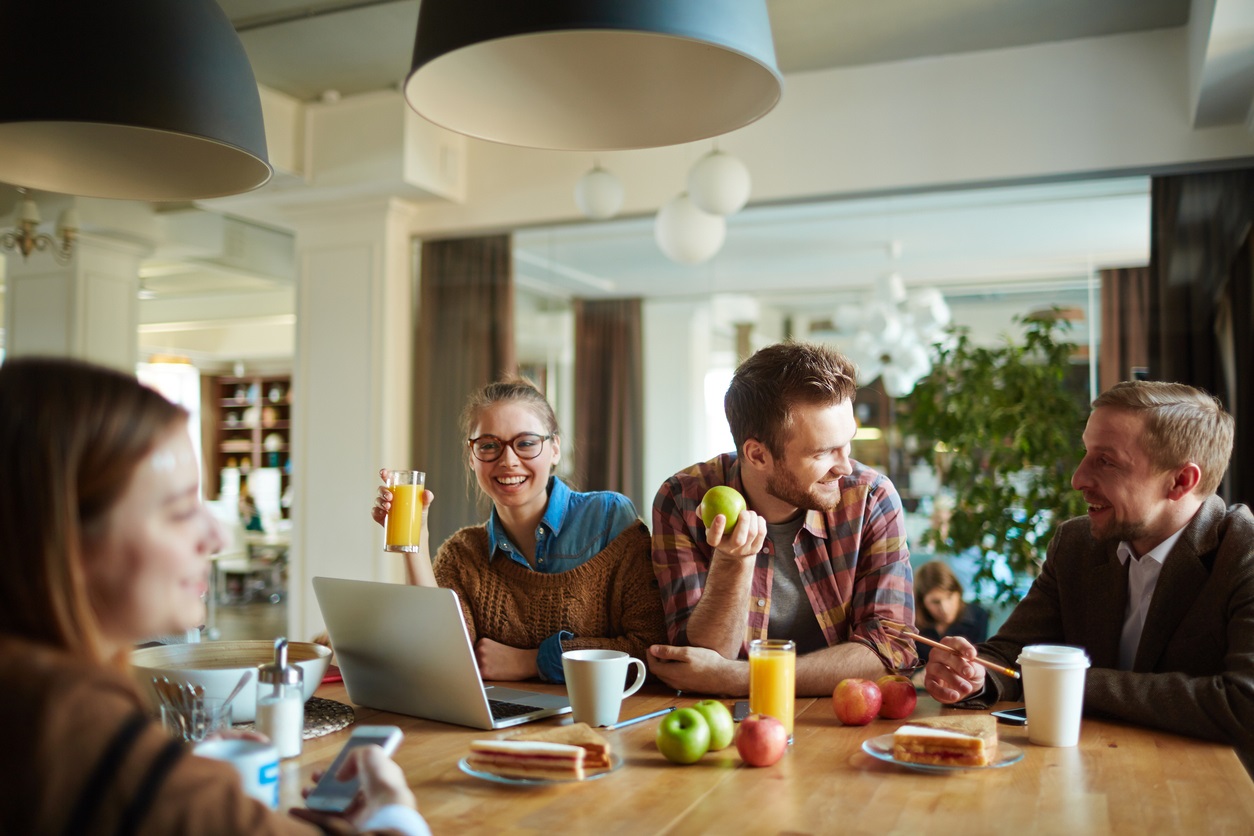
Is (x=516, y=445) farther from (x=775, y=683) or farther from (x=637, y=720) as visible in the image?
(x=775, y=683)

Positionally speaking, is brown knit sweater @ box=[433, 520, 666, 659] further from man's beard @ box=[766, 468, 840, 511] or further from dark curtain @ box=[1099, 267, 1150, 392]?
dark curtain @ box=[1099, 267, 1150, 392]

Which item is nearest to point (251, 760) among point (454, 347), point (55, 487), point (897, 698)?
point (55, 487)

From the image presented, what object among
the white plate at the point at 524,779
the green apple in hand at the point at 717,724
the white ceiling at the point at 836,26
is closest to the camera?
the white plate at the point at 524,779

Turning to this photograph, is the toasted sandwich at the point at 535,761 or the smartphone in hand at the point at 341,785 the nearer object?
the smartphone in hand at the point at 341,785

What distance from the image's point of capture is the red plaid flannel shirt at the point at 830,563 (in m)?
1.93

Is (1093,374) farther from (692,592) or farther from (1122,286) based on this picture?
(692,592)

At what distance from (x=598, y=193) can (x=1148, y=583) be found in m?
2.74

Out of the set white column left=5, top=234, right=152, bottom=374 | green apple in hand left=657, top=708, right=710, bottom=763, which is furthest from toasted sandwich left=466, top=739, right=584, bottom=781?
white column left=5, top=234, right=152, bottom=374

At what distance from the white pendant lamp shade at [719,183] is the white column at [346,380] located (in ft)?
6.31

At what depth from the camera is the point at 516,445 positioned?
2219 mm

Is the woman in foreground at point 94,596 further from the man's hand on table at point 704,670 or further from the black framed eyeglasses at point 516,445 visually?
the black framed eyeglasses at point 516,445

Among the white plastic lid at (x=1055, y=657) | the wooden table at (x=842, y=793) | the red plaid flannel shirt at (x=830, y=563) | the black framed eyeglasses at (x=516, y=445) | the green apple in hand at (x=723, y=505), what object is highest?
the black framed eyeglasses at (x=516, y=445)

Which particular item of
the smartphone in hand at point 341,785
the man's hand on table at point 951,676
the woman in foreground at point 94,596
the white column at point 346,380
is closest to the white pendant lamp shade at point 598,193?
the white column at point 346,380

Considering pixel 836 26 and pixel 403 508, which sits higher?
pixel 836 26
